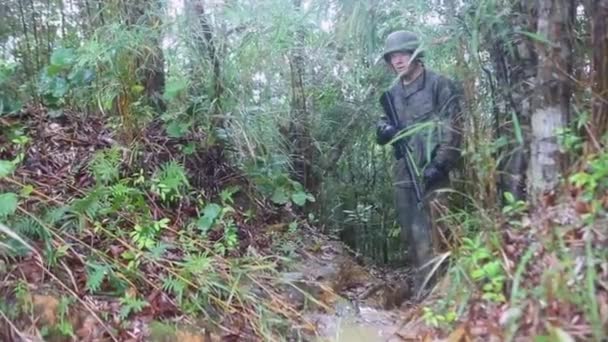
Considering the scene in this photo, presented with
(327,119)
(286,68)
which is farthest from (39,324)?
(327,119)

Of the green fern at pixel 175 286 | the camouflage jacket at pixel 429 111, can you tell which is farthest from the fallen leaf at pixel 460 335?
the camouflage jacket at pixel 429 111

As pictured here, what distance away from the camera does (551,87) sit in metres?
2.67

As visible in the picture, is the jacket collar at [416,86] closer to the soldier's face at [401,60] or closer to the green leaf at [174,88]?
the soldier's face at [401,60]

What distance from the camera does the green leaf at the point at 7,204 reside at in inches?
104

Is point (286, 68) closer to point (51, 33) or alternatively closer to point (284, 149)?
point (284, 149)

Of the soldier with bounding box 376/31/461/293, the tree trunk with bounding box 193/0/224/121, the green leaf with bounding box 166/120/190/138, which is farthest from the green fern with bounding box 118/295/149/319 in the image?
the soldier with bounding box 376/31/461/293

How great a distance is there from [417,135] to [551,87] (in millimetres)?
1350

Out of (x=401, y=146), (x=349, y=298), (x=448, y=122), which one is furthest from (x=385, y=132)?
(x=349, y=298)

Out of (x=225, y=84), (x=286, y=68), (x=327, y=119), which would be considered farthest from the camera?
(x=327, y=119)

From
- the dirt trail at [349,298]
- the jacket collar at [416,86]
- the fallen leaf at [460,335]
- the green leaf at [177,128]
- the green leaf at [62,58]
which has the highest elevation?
the green leaf at [62,58]

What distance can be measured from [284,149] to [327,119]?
3.50 ft

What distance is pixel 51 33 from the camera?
4039 millimetres

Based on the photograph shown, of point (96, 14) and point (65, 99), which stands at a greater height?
point (96, 14)

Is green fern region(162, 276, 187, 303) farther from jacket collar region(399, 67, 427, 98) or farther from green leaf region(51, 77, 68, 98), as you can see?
jacket collar region(399, 67, 427, 98)
